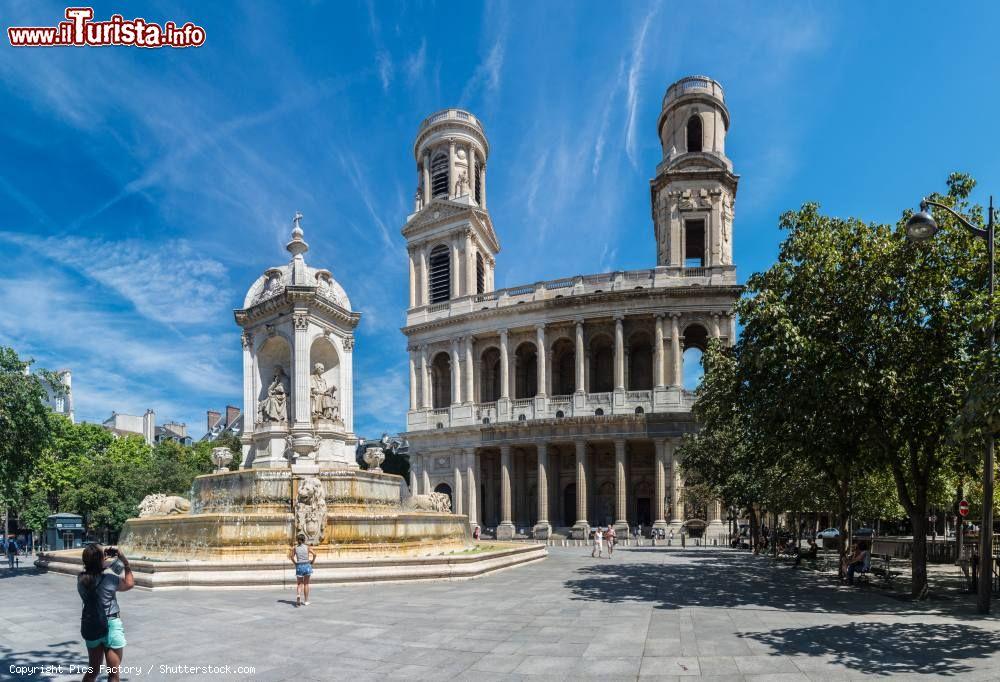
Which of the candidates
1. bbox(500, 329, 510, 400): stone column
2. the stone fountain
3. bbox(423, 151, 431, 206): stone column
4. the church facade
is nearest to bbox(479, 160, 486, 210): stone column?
the church facade

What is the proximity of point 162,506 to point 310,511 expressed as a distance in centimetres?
725

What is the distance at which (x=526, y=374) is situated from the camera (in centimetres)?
5491

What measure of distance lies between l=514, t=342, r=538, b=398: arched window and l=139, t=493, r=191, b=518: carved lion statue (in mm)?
35037

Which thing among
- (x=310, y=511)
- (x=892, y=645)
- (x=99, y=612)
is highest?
(x=99, y=612)

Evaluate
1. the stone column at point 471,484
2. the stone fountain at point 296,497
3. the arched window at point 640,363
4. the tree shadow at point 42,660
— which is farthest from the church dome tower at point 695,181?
the tree shadow at point 42,660

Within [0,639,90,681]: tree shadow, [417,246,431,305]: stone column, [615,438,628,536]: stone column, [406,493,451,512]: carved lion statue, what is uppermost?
[417,246,431,305]: stone column

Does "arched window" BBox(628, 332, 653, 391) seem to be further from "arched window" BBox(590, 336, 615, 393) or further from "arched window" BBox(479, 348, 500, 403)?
"arched window" BBox(479, 348, 500, 403)

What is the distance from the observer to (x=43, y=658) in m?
8.20

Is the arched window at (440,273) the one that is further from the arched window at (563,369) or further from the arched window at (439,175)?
the arched window at (563,369)

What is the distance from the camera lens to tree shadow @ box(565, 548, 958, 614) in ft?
44.1

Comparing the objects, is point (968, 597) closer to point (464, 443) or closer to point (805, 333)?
point (805, 333)

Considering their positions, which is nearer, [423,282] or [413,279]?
[423,282]

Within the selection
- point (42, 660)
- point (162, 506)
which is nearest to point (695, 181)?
point (162, 506)

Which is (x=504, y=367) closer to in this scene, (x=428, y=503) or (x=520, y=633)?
(x=428, y=503)
